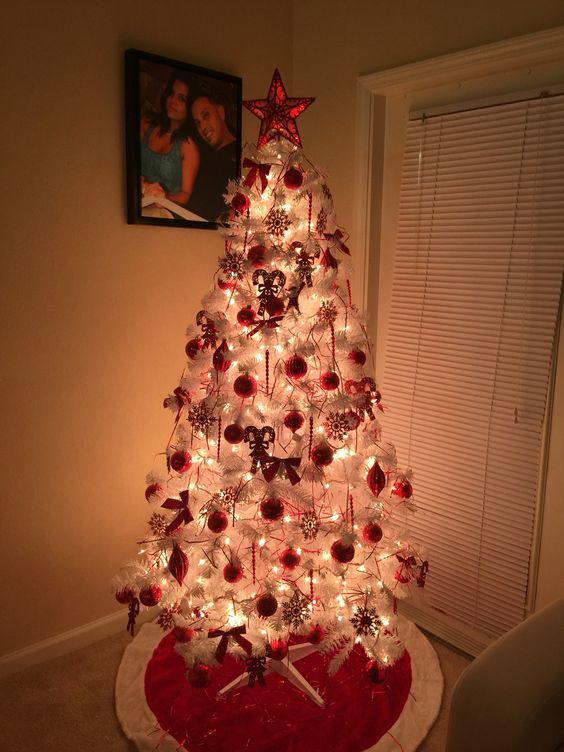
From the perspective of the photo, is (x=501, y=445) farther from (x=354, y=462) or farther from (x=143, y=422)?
(x=143, y=422)

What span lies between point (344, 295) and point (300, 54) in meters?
1.43

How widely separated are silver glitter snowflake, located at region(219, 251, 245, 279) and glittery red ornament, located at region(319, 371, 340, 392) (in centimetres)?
42

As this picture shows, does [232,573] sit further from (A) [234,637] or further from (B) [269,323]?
(B) [269,323]

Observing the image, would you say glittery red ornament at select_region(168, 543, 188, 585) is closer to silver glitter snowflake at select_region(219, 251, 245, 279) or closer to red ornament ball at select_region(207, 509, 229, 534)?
red ornament ball at select_region(207, 509, 229, 534)

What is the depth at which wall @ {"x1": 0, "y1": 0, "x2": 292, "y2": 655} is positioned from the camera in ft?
7.10

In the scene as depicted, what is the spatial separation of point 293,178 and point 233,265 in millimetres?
332

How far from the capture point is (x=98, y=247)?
237 cm

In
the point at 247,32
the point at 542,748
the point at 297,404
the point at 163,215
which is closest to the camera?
the point at 542,748

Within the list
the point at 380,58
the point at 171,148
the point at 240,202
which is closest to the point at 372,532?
the point at 240,202

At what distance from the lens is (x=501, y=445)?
2359 millimetres

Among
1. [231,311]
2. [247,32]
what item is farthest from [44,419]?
[247,32]

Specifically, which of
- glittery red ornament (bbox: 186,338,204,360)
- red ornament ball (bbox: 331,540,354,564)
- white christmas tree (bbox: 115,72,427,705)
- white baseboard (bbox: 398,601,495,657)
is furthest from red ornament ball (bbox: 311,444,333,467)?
white baseboard (bbox: 398,601,495,657)

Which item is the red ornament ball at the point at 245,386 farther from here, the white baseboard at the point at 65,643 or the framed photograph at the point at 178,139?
the white baseboard at the point at 65,643

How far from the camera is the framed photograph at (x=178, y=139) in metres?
2.36
